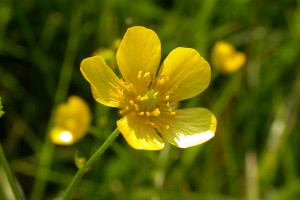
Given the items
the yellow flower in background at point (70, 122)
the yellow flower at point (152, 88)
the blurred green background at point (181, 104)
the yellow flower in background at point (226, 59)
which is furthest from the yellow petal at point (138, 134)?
the yellow flower in background at point (226, 59)

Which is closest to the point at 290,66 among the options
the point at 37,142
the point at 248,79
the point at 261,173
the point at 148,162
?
the point at 248,79

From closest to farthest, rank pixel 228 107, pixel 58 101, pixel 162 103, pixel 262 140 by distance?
1. pixel 162 103
2. pixel 58 101
3. pixel 228 107
4. pixel 262 140

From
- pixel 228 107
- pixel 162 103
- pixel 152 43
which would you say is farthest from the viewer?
pixel 228 107

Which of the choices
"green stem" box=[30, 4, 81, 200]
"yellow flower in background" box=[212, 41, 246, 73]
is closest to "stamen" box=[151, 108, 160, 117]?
"green stem" box=[30, 4, 81, 200]

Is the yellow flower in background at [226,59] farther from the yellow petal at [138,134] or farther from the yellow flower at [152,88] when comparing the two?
the yellow petal at [138,134]

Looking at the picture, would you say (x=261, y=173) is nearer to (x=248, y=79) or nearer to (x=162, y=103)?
(x=248, y=79)

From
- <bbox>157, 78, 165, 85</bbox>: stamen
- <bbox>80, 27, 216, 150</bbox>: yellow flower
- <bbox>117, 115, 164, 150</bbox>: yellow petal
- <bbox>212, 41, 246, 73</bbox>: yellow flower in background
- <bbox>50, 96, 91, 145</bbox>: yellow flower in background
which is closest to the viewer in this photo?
<bbox>117, 115, 164, 150</bbox>: yellow petal

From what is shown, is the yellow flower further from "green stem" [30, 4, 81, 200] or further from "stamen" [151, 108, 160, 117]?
"green stem" [30, 4, 81, 200]
